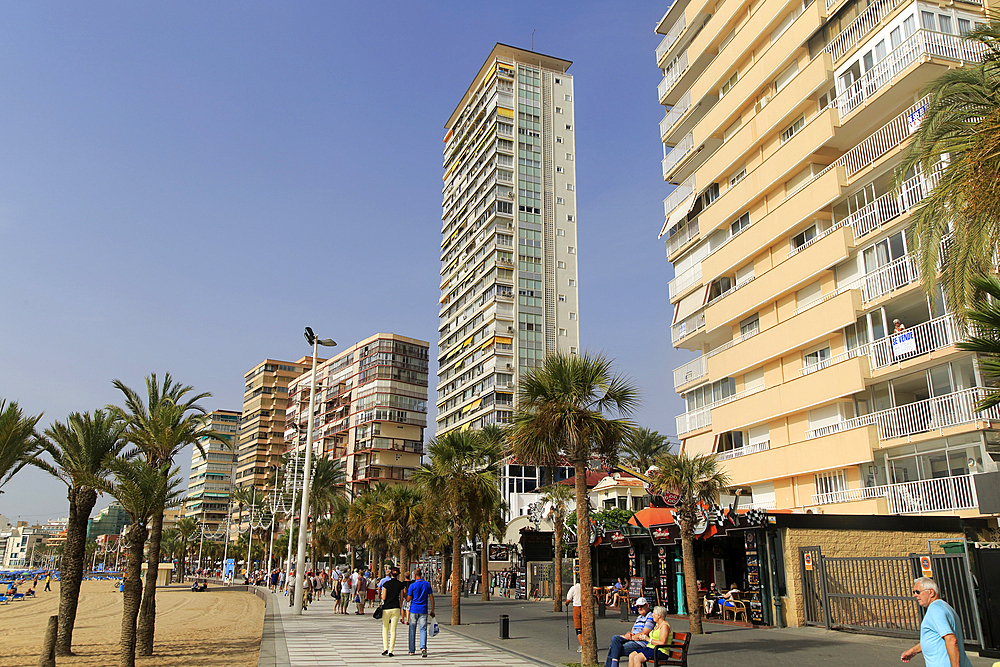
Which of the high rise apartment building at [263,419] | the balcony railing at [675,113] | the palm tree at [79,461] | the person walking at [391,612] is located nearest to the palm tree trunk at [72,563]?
the palm tree at [79,461]

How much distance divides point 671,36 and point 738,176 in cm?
1181

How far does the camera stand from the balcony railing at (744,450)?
104ft

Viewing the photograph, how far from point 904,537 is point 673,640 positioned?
46.2 feet

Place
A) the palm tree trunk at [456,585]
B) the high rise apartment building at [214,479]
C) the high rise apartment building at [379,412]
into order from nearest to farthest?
1. the palm tree trunk at [456,585]
2. the high rise apartment building at [379,412]
3. the high rise apartment building at [214,479]

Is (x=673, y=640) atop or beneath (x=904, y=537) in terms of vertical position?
beneath

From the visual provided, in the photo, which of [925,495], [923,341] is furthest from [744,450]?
[923,341]

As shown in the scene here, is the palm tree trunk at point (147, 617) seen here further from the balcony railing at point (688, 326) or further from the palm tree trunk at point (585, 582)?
the balcony railing at point (688, 326)

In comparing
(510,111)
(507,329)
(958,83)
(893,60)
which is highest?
(510,111)

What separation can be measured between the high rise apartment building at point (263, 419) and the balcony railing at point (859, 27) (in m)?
125

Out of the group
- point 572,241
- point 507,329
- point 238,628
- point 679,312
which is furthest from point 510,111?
point 238,628

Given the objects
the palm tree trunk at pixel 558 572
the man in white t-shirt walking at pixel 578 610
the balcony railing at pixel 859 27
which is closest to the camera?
the man in white t-shirt walking at pixel 578 610

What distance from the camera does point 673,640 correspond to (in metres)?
11.9

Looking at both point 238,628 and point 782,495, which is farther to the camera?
point 782,495

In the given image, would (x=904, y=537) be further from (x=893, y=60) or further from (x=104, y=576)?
(x=104, y=576)
